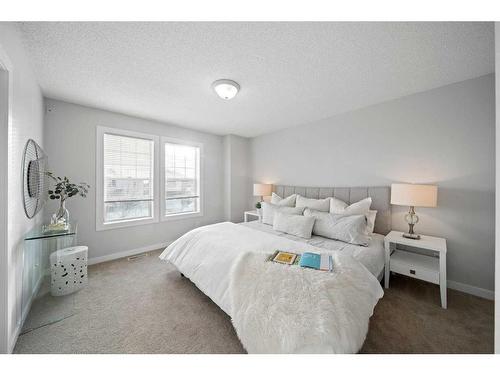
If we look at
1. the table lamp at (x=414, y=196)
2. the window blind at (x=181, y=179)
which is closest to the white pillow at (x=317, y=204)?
the table lamp at (x=414, y=196)

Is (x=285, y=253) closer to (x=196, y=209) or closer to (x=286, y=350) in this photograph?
(x=286, y=350)

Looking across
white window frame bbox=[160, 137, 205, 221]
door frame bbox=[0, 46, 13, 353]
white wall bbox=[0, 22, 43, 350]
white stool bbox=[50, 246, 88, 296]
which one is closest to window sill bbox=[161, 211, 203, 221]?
Result: white window frame bbox=[160, 137, 205, 221]

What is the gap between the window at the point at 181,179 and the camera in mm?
3678

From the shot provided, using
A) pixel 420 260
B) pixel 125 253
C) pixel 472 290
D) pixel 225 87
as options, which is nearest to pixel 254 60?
pixel 225 87

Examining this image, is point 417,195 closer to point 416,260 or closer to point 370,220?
point 370,220

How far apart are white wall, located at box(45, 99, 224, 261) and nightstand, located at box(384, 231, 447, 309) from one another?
11.7ft

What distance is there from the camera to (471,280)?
206 centimetres

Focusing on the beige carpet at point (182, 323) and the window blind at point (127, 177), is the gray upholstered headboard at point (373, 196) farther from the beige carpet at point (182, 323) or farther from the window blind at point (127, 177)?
the window blind at point (127, 177)

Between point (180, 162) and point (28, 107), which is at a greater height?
point (28, 107)

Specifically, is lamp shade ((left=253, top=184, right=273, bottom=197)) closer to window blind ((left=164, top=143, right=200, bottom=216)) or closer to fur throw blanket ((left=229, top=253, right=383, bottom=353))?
window blind ((left=164, top=143, right=200, bottom=216))

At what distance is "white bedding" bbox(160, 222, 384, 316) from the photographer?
5.62 feet

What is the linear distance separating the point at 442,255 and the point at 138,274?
11.6 feet
